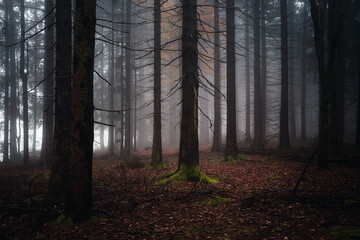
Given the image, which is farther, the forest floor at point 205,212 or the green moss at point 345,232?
the forest floor at point 205,212

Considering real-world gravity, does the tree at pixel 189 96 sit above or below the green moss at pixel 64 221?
above

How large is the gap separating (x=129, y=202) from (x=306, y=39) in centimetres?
2953

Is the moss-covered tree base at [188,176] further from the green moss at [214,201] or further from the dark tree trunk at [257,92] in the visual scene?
the dark tree trunk at [257,92]

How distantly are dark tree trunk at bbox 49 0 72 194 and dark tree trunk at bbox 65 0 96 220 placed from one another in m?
2.62

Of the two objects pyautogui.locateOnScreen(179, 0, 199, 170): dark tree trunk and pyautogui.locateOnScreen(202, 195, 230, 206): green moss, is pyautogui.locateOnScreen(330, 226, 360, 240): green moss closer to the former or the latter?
pyautogui.locateOnScreen(202, 195, 230, 206): green moss

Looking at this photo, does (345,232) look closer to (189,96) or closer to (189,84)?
(189,96)

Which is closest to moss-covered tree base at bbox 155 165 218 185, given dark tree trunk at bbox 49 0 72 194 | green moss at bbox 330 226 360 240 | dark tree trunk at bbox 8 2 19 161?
dark tree trunk at bbox 49 0 72 194

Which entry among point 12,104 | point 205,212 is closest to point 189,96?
point 205,212

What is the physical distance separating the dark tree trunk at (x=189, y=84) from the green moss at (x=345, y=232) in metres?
4.75

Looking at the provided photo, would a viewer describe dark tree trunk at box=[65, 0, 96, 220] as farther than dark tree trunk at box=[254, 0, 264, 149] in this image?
No

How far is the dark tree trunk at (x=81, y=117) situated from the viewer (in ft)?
14.6

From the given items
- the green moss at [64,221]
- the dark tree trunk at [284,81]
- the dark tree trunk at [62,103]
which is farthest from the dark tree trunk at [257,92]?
the green moss at [64,221]

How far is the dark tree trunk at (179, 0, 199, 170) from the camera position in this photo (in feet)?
25.5

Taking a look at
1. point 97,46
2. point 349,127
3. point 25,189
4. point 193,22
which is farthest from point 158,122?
point 349,127
